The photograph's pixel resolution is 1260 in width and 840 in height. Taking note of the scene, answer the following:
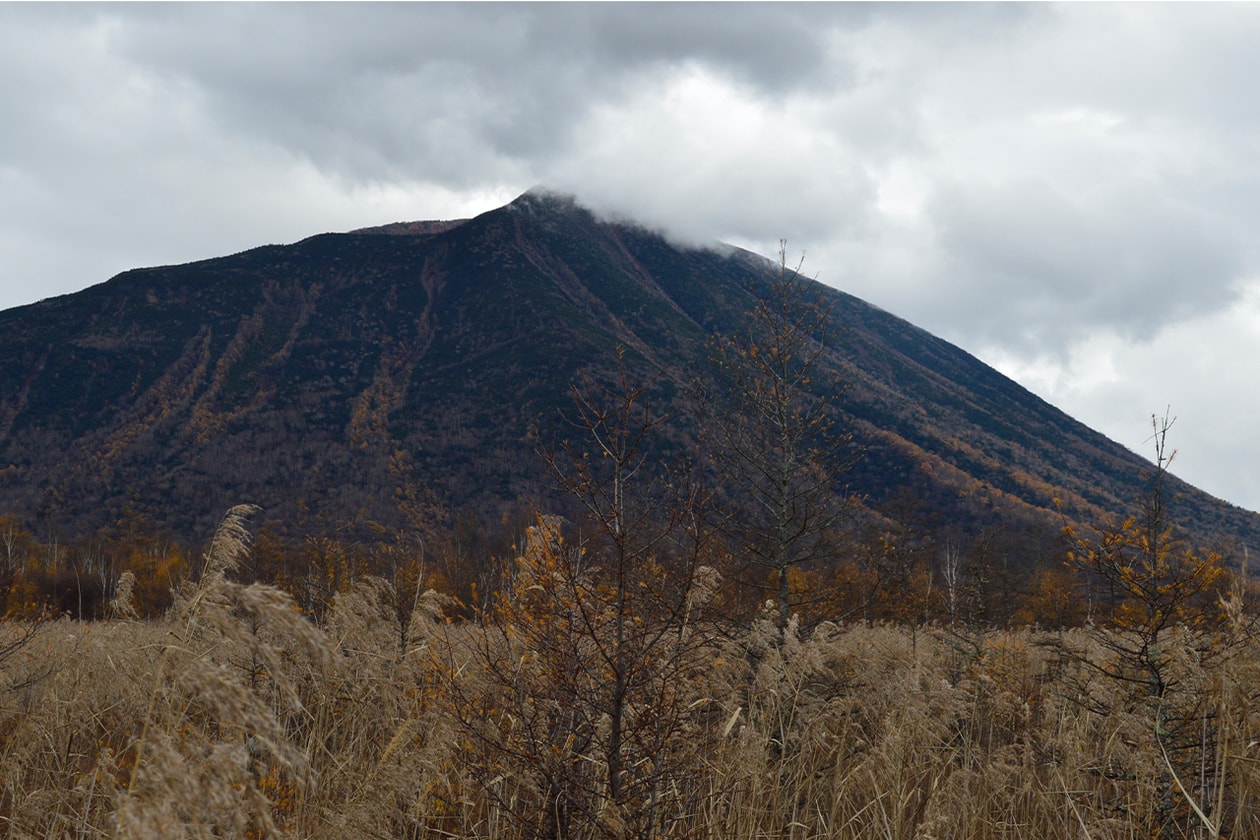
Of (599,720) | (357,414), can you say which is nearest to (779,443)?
(599,720)

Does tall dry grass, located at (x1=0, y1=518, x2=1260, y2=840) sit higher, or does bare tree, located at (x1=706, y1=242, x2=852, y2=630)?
bare tree, located at (x1=706, y1=242, x2=852, y2=630)

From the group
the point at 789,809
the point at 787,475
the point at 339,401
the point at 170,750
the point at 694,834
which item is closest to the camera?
the point at 170,750

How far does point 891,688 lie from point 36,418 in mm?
191604

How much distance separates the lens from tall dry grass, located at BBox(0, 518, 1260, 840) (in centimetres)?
151

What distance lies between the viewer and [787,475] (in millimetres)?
8250

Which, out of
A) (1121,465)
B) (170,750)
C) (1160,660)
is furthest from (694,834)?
(1121,465)

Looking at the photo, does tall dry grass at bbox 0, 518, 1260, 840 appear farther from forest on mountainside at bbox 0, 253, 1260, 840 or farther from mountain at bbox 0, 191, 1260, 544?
mountain at bbox 0, 191, 1260, 544

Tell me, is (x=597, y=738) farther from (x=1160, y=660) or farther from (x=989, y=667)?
(x=989, y=667)

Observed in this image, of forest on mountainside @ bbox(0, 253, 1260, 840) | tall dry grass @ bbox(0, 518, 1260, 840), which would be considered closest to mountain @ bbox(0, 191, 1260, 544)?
tall dry grass @ bbox(0, 518, 1260, 840)

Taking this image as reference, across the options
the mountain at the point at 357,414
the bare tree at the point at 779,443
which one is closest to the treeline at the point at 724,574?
the bare tree at the point at 779,443

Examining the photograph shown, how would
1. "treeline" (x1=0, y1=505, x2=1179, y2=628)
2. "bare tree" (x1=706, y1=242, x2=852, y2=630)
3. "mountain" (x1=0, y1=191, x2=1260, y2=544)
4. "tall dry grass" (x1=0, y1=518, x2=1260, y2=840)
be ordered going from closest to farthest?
"tall dry grass" (x1=0, y1=518, x2=1260, y2=840), "treeline" (x1=0, y1=505, x2=1179, y2=628), "bare tree" (x1=706, y1=242, x2=852, y2=630), "mountain" (x1=0, y1=191, x2=1260, y2=544)

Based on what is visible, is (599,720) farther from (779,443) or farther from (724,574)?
(779,443)

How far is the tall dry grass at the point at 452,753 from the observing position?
151 cm

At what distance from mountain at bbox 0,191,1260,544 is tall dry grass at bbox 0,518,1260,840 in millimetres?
92897
